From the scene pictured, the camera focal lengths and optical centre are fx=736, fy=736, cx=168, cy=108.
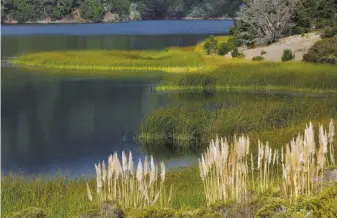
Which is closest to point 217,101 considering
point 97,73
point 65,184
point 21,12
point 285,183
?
→ point 97,73

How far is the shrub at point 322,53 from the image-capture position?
47.7m

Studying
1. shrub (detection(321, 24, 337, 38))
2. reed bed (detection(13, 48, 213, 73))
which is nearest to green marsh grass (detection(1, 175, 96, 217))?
reed bed (detection(13, 48, 213, 73))

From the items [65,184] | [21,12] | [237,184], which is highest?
[237,184]

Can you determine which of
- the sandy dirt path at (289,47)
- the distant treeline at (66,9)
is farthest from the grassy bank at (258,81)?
the distant treeline at (66,9)

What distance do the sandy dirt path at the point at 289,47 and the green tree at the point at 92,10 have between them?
123 meters

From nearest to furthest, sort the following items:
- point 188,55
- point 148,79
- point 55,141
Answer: point 55,141, point 148,79, point 188,55

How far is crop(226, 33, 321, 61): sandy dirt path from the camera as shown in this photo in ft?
176

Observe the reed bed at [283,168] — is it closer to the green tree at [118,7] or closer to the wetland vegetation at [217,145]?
the wetland vegetation at [217,145]

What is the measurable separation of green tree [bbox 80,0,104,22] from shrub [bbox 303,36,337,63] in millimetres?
131921

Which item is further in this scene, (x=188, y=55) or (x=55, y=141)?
(x=188, y=55)

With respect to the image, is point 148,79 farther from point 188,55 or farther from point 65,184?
point 65,184

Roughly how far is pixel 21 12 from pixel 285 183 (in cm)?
16778

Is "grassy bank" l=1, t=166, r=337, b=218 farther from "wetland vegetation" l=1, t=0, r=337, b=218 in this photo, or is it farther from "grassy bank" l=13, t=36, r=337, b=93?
"grassy bank" l=13, t=36, r=337, b=93

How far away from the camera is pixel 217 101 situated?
118ft
